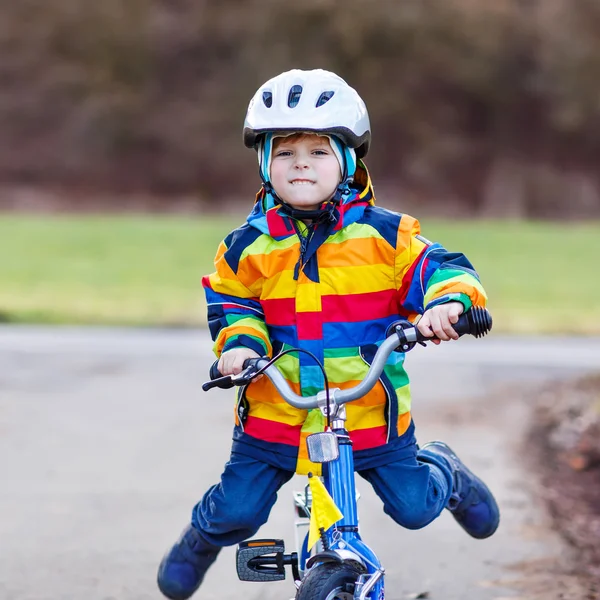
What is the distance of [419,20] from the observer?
126ft

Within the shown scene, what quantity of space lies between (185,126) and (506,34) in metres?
10.4

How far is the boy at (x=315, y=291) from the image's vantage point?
3.38 meters

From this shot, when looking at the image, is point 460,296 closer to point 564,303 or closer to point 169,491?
point 169,491

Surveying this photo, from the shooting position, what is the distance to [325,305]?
133 inches

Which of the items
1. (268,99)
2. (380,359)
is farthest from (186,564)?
(268,99)

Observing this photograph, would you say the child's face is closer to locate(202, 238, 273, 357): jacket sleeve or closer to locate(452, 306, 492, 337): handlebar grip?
locate(202, 238, 273, 357): jacket sleeve

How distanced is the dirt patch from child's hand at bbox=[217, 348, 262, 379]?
5.52 ft

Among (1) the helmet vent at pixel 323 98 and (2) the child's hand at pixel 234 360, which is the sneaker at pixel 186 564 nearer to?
(2) the child's hand at pixel 234 360

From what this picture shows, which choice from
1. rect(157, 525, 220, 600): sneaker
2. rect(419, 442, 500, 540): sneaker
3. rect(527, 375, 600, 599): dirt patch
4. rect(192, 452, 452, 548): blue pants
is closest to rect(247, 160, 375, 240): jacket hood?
rect(192, 452, 452, 548): blue pants

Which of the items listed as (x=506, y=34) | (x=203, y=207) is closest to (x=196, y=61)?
(x=203, y=207)

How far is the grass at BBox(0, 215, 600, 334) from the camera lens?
12.0 meters

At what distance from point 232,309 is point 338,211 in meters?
0.44

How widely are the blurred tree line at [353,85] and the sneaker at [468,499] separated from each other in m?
32.3

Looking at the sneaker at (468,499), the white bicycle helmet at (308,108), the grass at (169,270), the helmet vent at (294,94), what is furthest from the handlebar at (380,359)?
the grass at (169,270)
